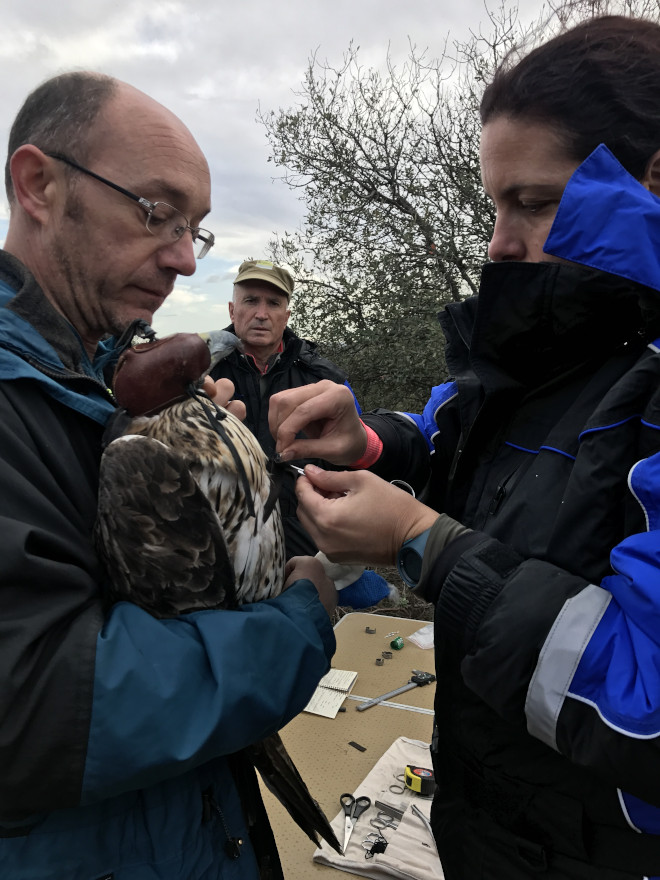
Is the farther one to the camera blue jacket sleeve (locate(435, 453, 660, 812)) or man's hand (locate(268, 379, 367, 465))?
man's hand (locate(268, 379, 367, 465))

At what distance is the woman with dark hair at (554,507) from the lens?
1.24 m

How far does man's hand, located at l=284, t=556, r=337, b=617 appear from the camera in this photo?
2.00 metres

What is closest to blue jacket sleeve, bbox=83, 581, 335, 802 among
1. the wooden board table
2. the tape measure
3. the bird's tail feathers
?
the bird's tail feathers

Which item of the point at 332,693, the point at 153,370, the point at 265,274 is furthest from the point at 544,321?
the point at 265,274

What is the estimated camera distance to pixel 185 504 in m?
1.82

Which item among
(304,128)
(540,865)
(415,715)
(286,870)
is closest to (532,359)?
(540,865)

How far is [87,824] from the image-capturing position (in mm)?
1466

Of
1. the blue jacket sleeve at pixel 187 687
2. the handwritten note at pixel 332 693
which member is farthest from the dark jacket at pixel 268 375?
the blue jacket sleeve at pixel 187 687

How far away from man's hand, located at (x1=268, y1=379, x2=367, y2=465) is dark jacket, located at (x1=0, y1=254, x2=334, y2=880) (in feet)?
1.93

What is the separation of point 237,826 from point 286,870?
1.93 meters

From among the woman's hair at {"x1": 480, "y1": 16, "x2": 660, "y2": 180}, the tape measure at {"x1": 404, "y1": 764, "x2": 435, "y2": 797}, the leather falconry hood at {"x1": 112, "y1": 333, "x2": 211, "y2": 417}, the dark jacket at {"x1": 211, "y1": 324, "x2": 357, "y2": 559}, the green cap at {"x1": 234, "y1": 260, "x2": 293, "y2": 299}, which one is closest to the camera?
the woman's hair at {"x1": 480, "y1": 16, "x2": 660, "y2": 180}

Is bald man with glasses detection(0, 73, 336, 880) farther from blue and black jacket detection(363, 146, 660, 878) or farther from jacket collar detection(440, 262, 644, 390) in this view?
jacket collar detection(440, 262, 644, 390)

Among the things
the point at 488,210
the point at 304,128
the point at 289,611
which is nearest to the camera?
the point at 289,611

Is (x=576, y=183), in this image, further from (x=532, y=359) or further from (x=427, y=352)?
(x=427, y=352)
